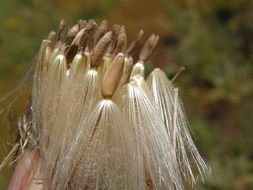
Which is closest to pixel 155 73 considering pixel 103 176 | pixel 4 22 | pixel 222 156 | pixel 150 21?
pixel 103 176

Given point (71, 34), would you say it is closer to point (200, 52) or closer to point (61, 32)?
point (61, 32)

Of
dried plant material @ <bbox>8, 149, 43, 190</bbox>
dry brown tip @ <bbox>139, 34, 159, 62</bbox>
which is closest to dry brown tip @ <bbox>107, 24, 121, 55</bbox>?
dry brown tip @ <bbox>139, 34, 159, 62</bbox>

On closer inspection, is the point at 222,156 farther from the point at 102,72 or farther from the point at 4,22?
the point at 102,72

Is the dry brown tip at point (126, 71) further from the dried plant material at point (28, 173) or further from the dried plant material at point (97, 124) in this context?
the dried plant material at point (28, 173)

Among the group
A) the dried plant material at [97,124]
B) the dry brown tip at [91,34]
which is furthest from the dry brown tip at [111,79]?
the dry brown tip at [91,34]

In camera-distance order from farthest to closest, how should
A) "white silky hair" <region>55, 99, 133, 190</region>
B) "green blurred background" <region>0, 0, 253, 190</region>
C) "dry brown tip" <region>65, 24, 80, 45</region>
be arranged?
"green blurred background" <region>0, 0, 253, 190</region>, "dry brown tip" <region>65, 24, 80, 45</region>, "white silky hair" <region>55, 99, 133, 190</region>

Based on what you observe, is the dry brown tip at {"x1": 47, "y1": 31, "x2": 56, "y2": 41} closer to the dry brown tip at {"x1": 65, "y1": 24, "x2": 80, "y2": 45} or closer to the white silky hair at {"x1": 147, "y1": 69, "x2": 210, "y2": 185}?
the dry brown tip at {"x1": 65, "y1": 24, "x2": 80, "y2": 45}
